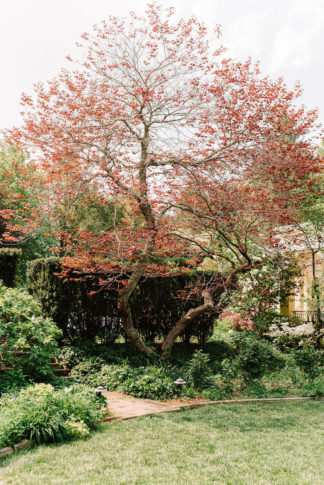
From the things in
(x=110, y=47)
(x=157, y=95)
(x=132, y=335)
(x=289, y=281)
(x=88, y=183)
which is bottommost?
(x=132, y=335)

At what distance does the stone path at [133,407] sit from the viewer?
5.27 m

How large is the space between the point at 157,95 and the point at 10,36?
3.19 metres

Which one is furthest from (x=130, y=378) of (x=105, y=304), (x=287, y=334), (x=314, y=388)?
(x=287, y=334)

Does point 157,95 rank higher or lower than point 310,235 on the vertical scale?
higher

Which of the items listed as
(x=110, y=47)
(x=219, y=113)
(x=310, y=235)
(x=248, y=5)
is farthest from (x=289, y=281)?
(x=110, y=47)

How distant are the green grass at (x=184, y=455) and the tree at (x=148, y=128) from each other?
3795 mm

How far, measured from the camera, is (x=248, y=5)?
703cm

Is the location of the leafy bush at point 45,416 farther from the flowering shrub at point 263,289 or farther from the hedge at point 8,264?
the hedge at point 8,264

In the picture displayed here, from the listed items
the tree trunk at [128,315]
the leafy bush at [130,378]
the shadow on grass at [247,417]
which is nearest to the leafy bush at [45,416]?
the shadow on grass at [247,417]

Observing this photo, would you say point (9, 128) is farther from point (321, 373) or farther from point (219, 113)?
point (321, 373)

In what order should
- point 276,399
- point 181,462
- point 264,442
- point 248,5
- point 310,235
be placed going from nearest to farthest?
1. point 181,462
2. point 264,442
3. point 276,399
4. point 248,5
5. point 310,235

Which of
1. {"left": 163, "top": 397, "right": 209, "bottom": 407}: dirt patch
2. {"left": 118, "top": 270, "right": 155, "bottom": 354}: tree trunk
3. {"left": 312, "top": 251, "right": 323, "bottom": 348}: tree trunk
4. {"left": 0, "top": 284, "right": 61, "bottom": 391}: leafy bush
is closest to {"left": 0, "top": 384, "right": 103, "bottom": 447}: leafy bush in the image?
{"left": 0, "top": 284, "right": 61, "bottom": 391}: leafy bush

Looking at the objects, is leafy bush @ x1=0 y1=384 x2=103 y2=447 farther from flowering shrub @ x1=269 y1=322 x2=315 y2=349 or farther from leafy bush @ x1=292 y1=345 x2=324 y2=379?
flowering shrub @ x1=269 y1=322 x2=315 y2=349

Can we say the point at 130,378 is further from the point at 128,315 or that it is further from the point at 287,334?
the point at 287,334
